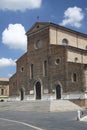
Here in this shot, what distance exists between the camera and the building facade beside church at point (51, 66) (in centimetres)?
4400

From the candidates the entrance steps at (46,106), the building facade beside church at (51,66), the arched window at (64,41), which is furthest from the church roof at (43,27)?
the entrance steps at (46,106)

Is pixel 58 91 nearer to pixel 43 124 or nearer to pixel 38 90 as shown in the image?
pixel 38 90

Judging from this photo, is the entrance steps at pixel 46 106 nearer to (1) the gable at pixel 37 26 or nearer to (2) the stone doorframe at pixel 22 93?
(2) the stone doorframe at pixel 22 93

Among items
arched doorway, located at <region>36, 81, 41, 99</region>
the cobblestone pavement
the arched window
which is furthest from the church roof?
the cobblestone pavement

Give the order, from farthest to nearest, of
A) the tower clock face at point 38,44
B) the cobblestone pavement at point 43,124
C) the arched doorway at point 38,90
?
the tower clock face at point 38,44, the arched doorway at point 38,90, the cobblestone pavement at point 43,124

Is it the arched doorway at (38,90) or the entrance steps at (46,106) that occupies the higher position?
the arched doorway at (38,90)

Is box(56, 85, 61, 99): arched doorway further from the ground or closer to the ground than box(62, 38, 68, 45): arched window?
closer to the ground

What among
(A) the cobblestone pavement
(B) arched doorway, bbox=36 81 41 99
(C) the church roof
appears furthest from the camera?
(B) arched doorway, bbox=36 81 41 99

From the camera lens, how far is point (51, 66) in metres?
48.2

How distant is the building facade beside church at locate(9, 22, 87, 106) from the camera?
4400 cm

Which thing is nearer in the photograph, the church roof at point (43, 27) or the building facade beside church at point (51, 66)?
the building facade beside church at point (51, 66)

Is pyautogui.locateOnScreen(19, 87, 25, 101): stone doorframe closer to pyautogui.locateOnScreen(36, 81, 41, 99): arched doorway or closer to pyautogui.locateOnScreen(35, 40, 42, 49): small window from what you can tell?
pyautogui.locateOnScreen(36, 81, 41, 99): arched doorway

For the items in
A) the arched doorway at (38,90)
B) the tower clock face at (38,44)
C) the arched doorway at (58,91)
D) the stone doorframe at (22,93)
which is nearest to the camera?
the arched doorway at (58,91)

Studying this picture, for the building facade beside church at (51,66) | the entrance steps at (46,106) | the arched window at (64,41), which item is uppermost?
the arched window at (64,41)
